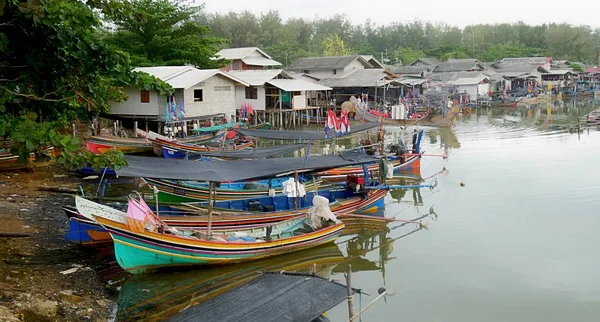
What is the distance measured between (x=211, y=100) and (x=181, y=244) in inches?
629

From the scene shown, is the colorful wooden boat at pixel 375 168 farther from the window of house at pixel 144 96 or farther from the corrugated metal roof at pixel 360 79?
the corrugated metal roof at pixel 360 79

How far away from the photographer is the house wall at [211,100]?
22.4 m

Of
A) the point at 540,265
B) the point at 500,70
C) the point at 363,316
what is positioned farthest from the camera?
the point at 500,70

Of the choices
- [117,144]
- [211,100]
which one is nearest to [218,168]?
[117,144]

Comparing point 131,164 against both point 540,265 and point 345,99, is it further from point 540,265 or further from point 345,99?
point 345,99

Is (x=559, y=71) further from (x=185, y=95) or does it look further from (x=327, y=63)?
(x=185, y=95)

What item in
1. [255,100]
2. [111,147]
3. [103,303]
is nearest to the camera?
[103,303]

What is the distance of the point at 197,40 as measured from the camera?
84.8 feet

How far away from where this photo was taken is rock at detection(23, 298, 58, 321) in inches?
253

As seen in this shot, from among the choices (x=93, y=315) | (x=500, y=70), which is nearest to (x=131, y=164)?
(x=93, y=315)

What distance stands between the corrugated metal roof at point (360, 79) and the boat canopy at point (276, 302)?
86.9 ft

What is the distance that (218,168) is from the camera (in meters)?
9.59

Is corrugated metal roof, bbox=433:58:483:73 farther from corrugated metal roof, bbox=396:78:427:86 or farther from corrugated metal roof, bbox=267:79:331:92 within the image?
corrugated metal roof, bbox=267:79:331:92

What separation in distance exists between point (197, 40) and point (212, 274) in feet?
62.2
